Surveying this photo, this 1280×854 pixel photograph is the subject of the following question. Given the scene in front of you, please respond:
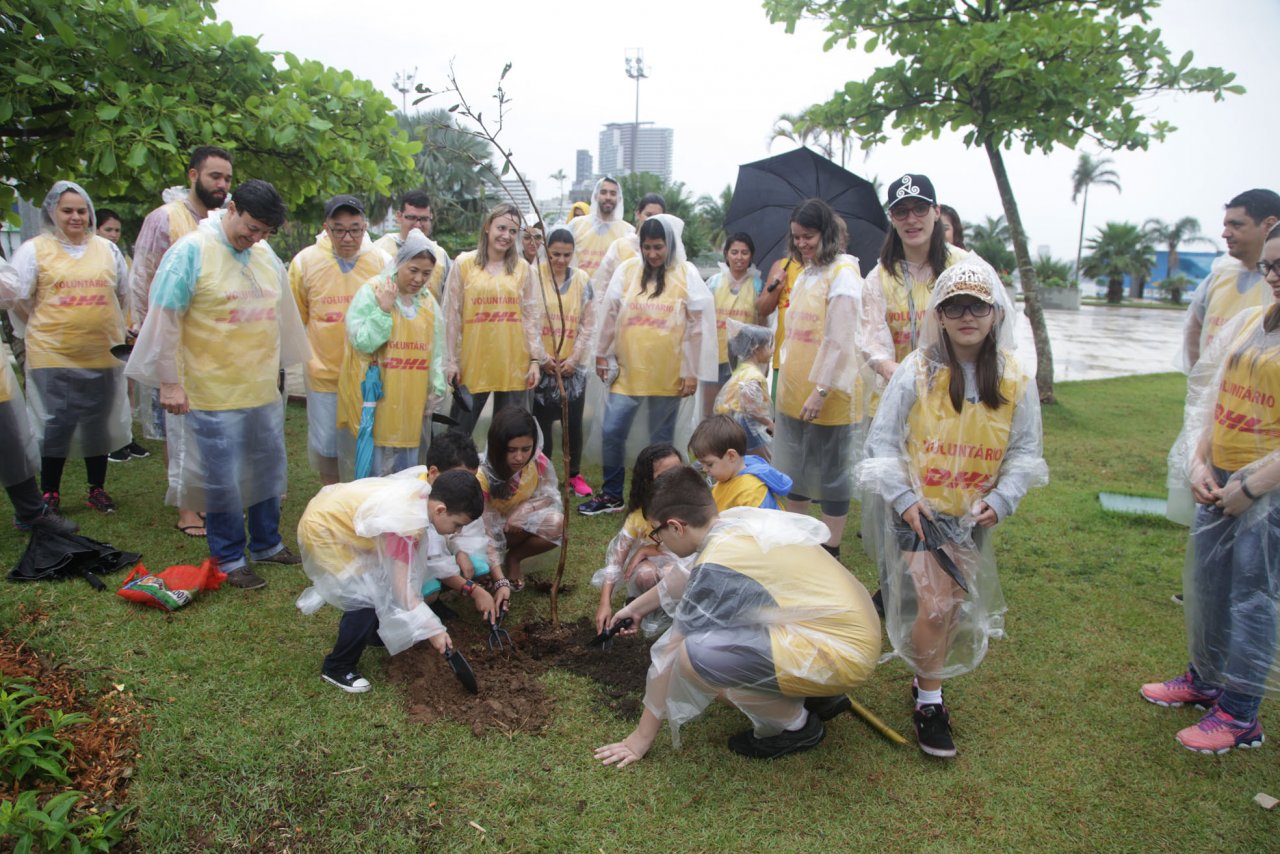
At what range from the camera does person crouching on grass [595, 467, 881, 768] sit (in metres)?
2.45

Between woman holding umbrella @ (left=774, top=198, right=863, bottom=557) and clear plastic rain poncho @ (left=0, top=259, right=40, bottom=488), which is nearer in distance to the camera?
clear plastic rain poncho @ (left=0, top=259, right=40, bottom=488)

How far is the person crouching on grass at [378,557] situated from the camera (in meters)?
2.79

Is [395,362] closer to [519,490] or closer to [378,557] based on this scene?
[519,490]

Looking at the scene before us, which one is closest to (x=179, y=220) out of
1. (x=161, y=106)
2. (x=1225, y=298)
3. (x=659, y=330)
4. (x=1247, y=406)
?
(x=161, y=106)

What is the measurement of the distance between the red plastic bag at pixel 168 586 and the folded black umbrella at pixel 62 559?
206 millimetres

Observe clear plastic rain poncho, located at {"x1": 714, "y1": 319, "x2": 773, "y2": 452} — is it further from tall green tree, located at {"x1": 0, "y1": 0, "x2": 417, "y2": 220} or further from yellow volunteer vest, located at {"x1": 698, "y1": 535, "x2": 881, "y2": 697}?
tall green tree, located at {"x1": 0, "y1": 0, "x2": 417, "y2": 220}

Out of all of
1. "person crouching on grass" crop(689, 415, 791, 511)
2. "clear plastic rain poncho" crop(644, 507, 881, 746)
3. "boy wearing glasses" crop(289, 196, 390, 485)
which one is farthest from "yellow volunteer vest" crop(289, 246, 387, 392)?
"clear plastic rain poncho" crop(644, 507, 881, 746)

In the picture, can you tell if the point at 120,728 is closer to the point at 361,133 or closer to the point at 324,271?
the point at 324,271

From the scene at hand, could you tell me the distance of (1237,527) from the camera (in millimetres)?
2645

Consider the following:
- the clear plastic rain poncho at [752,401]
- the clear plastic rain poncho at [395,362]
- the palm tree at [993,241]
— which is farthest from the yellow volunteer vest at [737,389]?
the palm tree at [993,241]

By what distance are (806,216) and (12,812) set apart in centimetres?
356

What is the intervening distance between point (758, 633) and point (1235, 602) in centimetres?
158

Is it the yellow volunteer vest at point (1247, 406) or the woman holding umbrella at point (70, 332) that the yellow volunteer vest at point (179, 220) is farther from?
the yellow volunteer vest at point (1247, 406)

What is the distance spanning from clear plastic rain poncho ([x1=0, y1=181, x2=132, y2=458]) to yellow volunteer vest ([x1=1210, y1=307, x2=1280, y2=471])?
5073 mm
